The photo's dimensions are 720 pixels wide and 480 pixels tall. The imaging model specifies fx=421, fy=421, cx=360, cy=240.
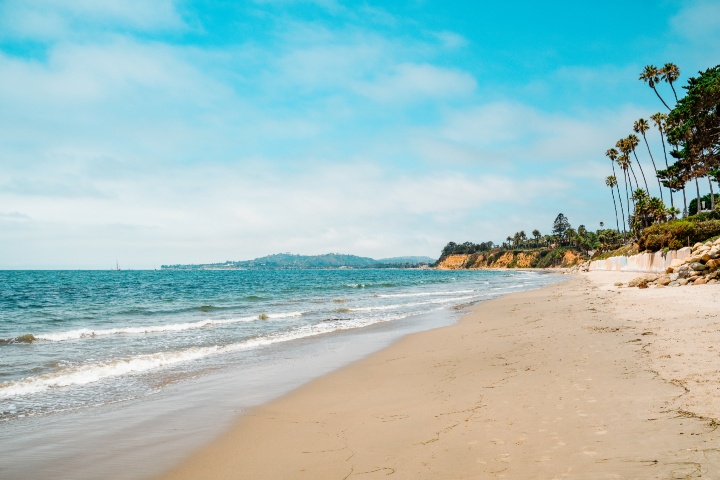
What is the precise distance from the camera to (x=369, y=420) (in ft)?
21.1

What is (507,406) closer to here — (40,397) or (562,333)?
(562,333)

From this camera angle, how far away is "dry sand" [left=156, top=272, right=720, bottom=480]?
4.27 meters

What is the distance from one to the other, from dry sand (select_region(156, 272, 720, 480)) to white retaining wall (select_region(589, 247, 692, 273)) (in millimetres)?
24432

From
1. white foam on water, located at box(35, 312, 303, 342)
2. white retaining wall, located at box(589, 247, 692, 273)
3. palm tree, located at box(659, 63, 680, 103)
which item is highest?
palm tree, located at box(659, 63, 680, 103)

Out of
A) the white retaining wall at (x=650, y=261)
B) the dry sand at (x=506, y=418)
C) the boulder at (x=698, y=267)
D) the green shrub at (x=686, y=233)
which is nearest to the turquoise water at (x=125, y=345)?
the dry sand at (x=506, y=418)

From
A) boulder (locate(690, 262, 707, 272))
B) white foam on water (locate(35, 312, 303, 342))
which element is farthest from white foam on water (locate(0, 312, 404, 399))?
boulder (locate(690, 262, 707, 272))

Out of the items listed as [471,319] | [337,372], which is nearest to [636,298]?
[471,319]

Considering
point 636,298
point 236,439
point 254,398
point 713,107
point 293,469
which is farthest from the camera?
point 713,107

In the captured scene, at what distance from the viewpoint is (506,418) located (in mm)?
5699

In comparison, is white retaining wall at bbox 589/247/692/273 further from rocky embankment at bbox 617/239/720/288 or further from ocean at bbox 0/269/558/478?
ocean at bbox 0/269/558/478

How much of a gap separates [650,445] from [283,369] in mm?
8335

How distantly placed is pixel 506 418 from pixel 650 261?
39869 mm

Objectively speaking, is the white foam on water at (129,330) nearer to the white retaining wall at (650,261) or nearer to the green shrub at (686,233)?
the white retaining wall at (650,261)

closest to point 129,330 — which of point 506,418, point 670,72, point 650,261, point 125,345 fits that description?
point 125,345
